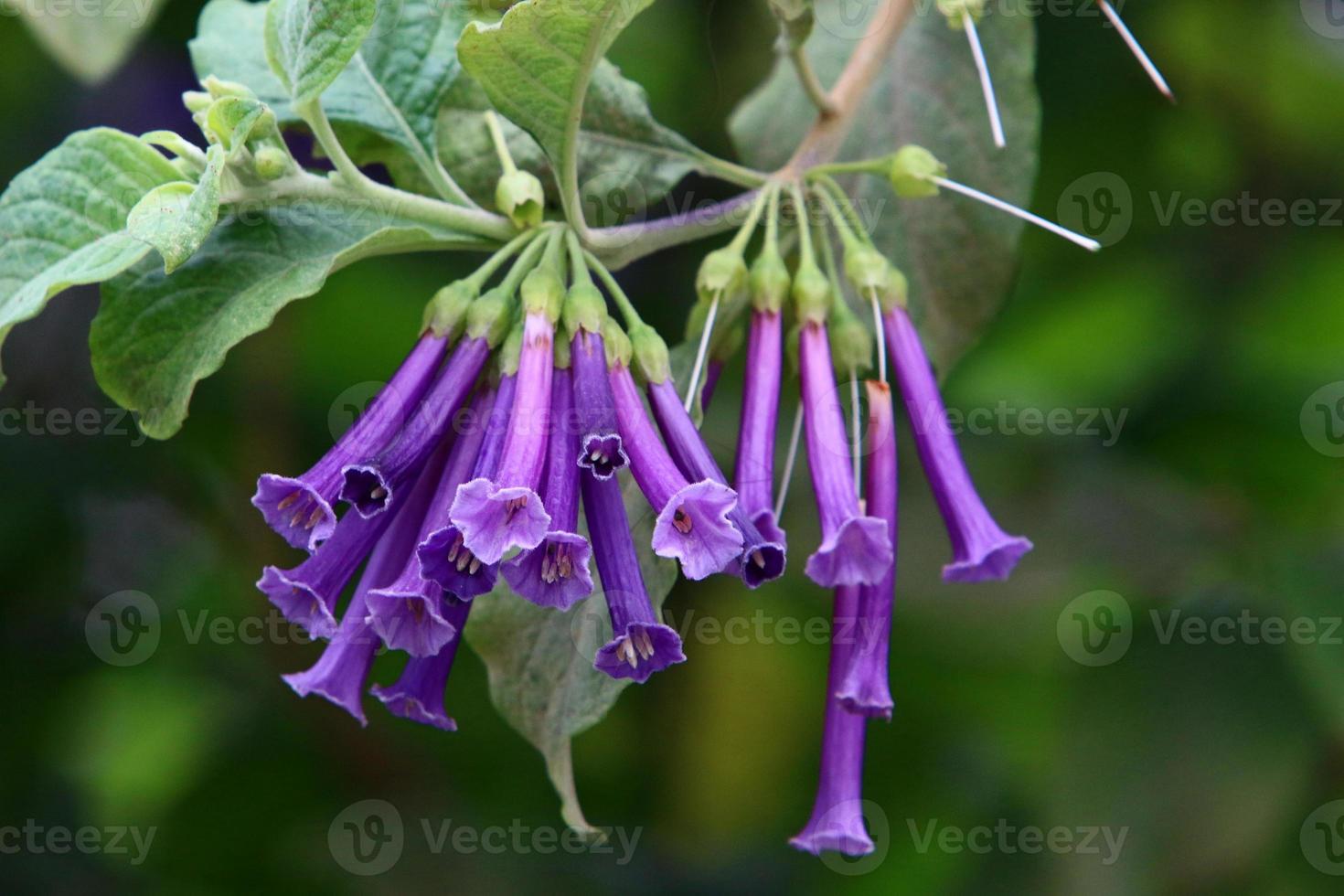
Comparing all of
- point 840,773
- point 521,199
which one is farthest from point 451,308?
point 840,773

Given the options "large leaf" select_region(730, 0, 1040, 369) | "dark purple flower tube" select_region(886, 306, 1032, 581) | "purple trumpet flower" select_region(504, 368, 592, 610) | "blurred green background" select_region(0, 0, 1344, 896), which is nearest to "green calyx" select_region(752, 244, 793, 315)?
"dark purple flower tube" select_region(886, 306, 1032, 581)

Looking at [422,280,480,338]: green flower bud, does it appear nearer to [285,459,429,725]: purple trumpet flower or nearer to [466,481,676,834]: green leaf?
[285,459,429,725]: purple trumpet flower

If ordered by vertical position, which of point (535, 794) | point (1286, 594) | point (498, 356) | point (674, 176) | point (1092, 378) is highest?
point (674, 176)

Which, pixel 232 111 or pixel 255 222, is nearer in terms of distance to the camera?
pixel 232 111

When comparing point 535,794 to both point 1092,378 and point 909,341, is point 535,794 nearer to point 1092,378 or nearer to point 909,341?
point 1092,378

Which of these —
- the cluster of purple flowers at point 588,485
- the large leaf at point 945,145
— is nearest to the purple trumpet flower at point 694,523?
the cluster of purple flowers at point 588,485

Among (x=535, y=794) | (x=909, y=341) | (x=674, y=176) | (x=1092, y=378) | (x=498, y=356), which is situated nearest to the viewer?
(x=498, y=356)

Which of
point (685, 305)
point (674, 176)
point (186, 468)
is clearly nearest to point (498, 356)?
point (674, 176)
